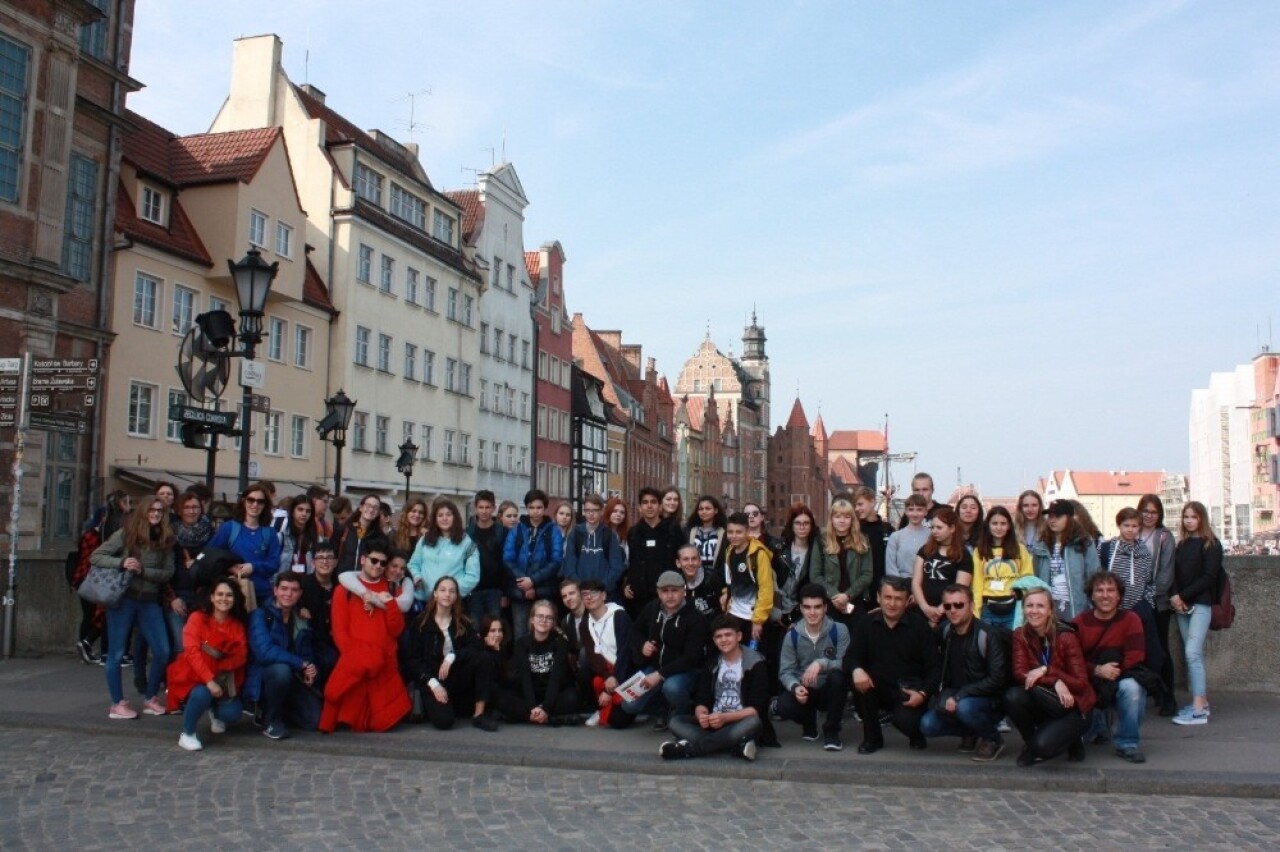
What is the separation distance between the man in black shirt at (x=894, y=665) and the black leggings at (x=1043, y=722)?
67cm

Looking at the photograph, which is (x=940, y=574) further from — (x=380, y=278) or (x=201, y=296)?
(x=380, y=278)

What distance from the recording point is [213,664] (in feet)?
30.6

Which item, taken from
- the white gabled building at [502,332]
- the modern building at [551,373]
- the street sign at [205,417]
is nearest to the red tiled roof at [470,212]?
the white gabled building at [502,332]

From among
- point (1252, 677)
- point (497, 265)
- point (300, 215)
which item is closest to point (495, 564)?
point (1252, 677)

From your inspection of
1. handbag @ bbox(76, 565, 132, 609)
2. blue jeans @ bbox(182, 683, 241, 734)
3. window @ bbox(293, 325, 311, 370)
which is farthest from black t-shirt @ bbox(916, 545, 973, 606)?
window @ bbox(293, 325, 311, 370)

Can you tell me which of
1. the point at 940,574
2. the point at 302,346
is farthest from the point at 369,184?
the point at 940,574

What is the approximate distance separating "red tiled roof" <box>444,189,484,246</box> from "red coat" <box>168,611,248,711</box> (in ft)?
131

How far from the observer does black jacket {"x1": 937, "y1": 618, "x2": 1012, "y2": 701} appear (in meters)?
8.75

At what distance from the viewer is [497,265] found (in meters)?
50.7

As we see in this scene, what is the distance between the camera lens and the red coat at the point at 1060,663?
8.55 metres

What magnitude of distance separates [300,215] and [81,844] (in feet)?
99.7

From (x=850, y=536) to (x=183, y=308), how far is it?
79.0 ft

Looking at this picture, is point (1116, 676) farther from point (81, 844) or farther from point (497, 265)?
point (497, 265)

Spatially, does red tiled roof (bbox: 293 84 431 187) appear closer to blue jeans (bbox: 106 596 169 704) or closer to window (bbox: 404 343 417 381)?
window (bbox: 404 343 417 381)
